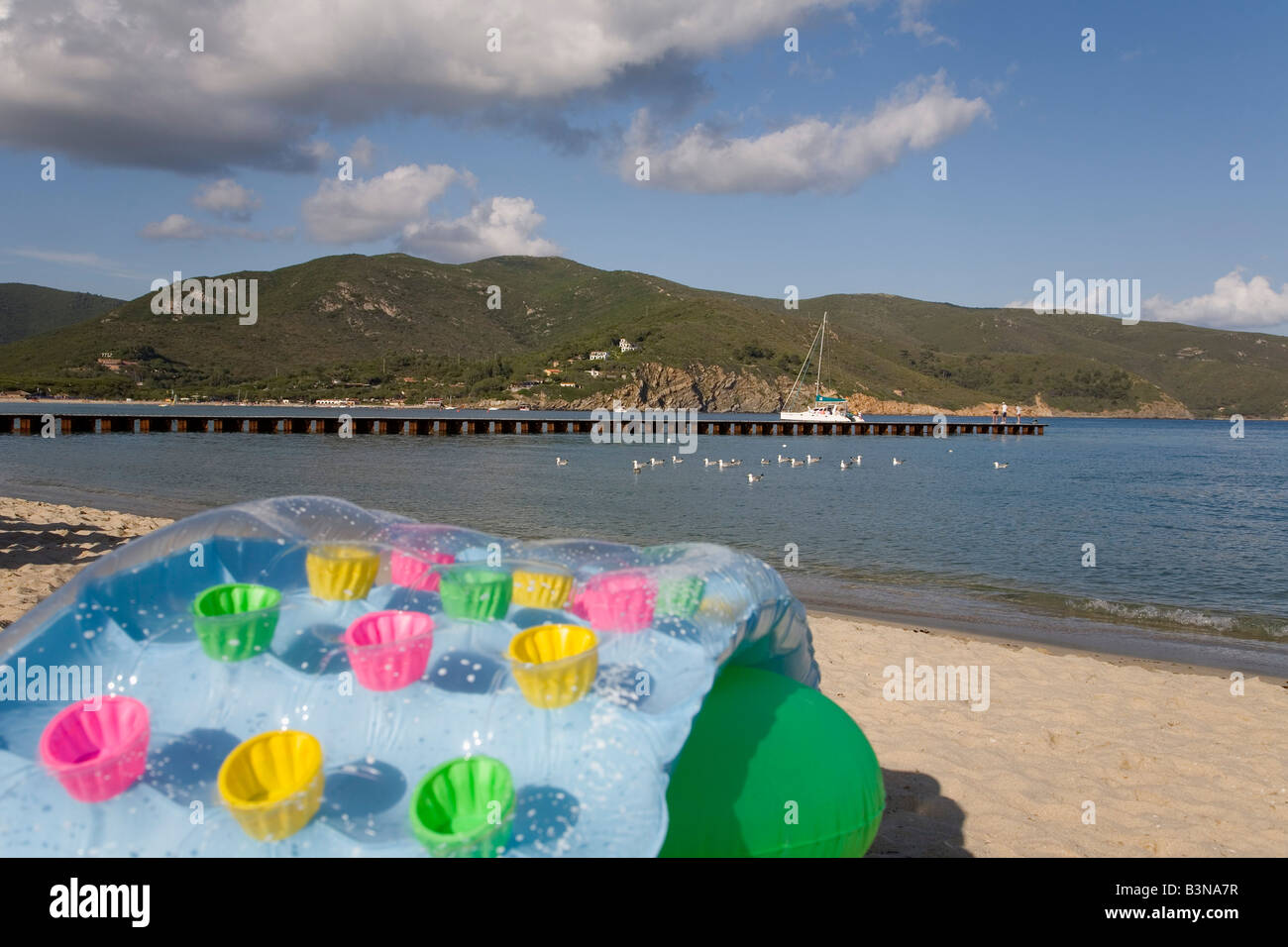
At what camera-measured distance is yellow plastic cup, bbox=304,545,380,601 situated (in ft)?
10.9

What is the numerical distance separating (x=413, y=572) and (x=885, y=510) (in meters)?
22.2

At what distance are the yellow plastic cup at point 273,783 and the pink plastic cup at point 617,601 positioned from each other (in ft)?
3.53

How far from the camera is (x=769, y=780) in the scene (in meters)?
3.05

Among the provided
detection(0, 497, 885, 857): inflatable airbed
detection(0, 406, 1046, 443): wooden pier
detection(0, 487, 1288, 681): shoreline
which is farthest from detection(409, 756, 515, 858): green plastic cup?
detection(0, 406, 1046, 443): wooden pier

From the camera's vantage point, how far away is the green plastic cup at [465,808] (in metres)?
2.39

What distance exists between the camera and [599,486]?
2945cm

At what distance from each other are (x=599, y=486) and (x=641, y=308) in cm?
14874

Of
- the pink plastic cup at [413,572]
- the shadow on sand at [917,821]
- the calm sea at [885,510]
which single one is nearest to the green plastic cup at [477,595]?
the pink plastic cup at [413,572]

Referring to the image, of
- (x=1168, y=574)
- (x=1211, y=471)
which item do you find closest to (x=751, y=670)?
(x=1168, y=574)

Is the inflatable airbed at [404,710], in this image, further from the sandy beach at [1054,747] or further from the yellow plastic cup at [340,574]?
the sandy beach at [1054,747]

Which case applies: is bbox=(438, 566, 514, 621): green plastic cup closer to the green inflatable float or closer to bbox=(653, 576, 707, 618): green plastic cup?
bbox=(653, 576, 707, 618): green plastic cup

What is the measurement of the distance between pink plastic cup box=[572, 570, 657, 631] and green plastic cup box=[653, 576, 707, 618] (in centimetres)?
3

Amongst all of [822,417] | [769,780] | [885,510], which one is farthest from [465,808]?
[822,417]
